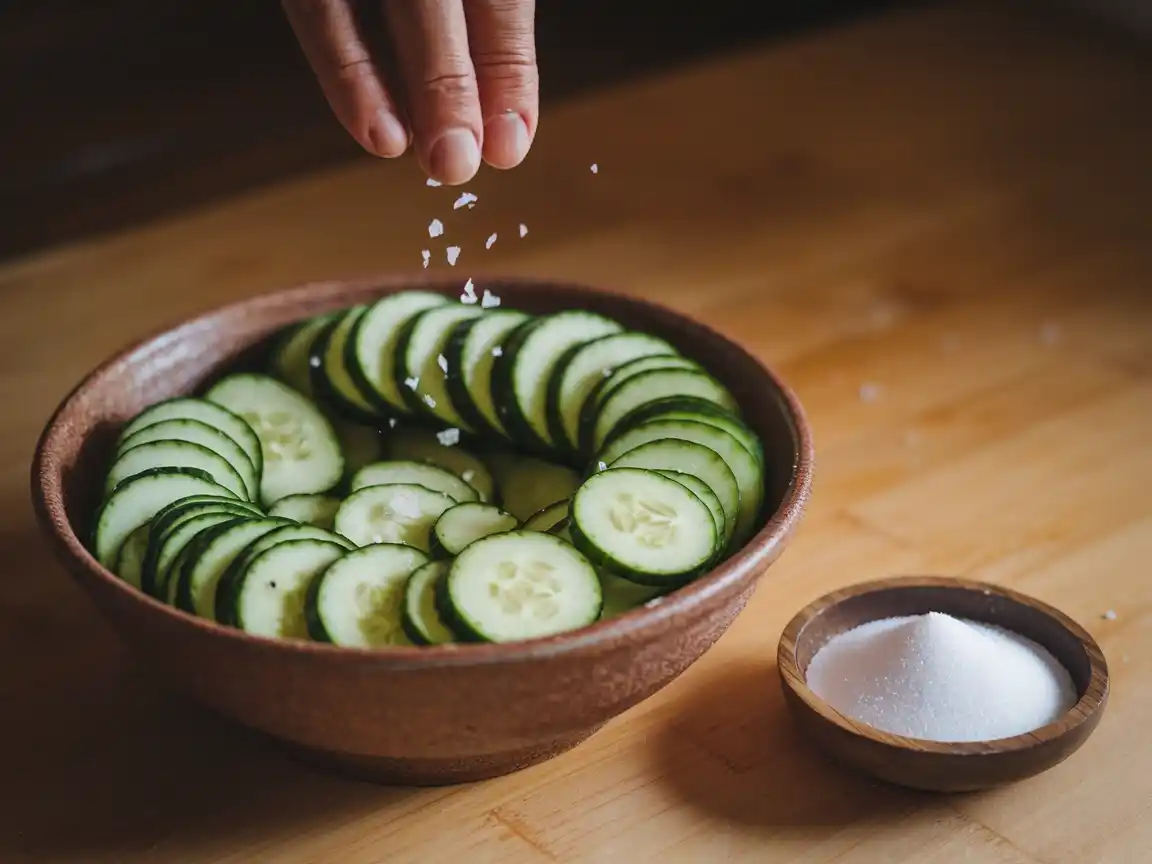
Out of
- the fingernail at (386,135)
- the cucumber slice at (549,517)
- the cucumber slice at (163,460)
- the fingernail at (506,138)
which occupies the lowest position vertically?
the cucumber slice at (549,517)

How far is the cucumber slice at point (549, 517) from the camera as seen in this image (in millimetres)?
1551

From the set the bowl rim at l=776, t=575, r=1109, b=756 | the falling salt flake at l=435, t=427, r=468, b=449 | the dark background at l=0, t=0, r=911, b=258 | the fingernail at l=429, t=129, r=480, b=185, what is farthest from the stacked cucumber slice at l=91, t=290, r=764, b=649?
the dark background at l=0, t=0, r=911, b=258

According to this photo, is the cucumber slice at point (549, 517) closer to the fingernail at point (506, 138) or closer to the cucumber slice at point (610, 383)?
the cucumber slice at point (610, 383)

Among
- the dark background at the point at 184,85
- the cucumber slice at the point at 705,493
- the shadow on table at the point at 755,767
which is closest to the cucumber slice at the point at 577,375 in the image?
the cucumber slice at the point at 705,493

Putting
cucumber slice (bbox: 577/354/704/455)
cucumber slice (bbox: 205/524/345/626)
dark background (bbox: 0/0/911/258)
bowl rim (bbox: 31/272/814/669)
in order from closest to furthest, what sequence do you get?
bowl rim (bbox: 31/272/814/669) < cucumber slice (bbox: 205/524/345/626) < cucumber slice (bbox: 577/354/704/455) < dark background (bbox: 0/0/911/258)

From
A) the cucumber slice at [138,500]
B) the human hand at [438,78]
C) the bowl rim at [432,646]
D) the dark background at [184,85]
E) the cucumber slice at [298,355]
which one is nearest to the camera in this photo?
the bowl rim at [432,646]

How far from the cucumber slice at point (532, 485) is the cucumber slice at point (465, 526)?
0.41 feet

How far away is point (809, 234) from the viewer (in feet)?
8.82

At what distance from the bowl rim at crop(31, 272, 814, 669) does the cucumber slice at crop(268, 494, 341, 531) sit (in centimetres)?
22

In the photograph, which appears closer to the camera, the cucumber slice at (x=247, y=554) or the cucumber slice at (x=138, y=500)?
the cucumber slice at (x=247, y=554)

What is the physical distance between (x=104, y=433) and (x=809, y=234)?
1.43 meters

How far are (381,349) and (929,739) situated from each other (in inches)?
30.3

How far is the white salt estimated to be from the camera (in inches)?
56.5

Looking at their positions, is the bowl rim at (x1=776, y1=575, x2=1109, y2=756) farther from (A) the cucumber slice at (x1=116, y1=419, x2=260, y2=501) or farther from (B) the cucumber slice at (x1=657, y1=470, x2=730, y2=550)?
(A) the cucumber slice at (x1=116, y1=419, x2=260, y2=501)
